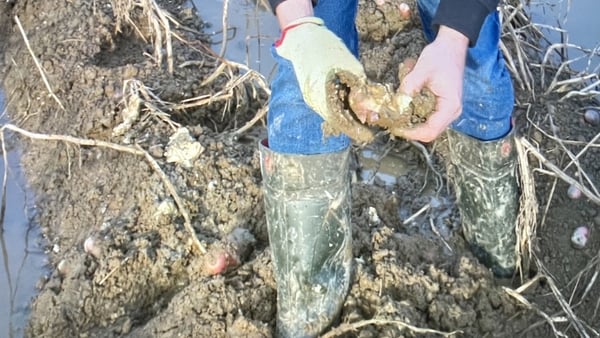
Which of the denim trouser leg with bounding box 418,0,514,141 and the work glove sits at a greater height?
the work glove

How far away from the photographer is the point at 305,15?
5.03 ft

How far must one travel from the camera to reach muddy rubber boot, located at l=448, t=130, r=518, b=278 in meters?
1.90

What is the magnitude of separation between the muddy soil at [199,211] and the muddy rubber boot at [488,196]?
0.18 feet

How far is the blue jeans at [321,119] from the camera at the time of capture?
1656mm

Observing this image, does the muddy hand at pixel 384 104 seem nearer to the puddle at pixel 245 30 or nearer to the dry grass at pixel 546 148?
the dry grass at pixel 546 148

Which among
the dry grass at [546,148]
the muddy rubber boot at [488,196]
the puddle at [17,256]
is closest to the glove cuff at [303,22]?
the muddy rubber boot at [488,196]

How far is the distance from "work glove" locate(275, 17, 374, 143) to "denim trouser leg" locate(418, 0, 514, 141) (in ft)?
1.06

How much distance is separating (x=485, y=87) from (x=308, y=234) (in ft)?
1.55

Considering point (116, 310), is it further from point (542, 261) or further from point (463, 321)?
point (542, 261)

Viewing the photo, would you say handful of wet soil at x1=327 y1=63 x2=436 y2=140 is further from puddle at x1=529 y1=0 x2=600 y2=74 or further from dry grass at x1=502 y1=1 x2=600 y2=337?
puddle at x1=529 y1=0 x2=600 y2=74

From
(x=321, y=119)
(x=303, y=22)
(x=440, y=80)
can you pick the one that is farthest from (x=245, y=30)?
(x=440, y=80)

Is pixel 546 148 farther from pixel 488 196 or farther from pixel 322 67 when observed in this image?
pixel 322 67

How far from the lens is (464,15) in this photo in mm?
1469

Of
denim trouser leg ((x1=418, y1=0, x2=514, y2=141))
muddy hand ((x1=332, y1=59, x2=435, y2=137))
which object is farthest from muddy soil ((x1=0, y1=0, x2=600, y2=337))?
muddy hand ((x1=332, y1=59, x2=435, y2=137))
